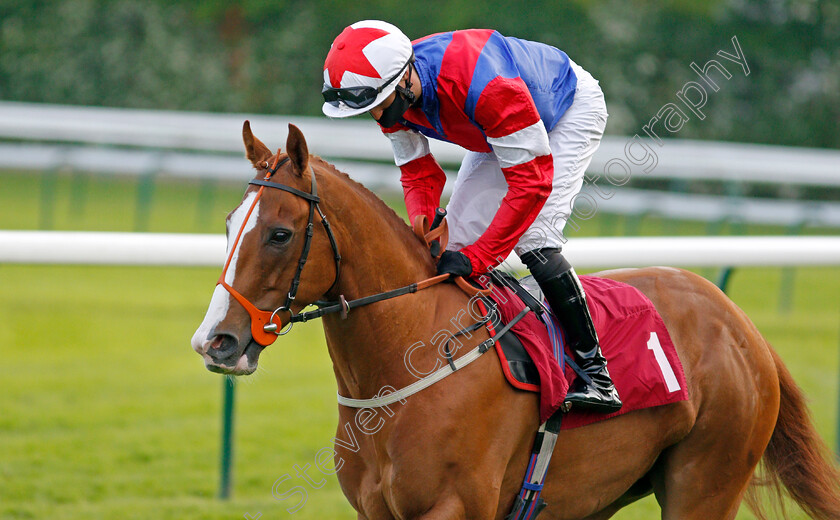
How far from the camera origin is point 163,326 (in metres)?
7.49

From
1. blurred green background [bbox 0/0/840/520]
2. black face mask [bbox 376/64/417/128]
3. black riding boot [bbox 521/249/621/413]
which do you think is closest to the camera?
black face mask [bbox 376/64/417/128]

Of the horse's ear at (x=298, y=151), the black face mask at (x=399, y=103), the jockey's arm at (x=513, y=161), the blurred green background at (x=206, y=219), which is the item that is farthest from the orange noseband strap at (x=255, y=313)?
the blurred green background at (x=206, y=219)

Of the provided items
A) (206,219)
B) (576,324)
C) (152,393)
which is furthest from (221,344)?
(206,219)

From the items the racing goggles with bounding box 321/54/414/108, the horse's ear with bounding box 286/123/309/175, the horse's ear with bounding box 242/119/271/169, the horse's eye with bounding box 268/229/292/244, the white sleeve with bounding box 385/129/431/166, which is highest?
the racing goggles with bounding box 321/54/414/108

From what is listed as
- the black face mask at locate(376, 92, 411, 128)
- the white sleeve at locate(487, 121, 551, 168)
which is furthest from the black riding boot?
the black face mask at locate(376, 92, 411, 128)

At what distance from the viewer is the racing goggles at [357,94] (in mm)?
2402

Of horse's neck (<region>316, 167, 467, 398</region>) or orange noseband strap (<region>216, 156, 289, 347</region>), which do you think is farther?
horse's neck (<region>316, 167, 467, 398</region>)

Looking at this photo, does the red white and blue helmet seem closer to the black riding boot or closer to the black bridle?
the black bridle

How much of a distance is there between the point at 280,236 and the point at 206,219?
30.4ft

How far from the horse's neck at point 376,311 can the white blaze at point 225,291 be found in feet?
0.80

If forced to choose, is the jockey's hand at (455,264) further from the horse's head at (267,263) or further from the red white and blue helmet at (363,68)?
the red white and blue helmet at (363,68)

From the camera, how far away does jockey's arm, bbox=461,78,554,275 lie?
244 cm

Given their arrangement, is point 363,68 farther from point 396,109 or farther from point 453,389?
point 453,389

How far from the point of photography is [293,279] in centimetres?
223
